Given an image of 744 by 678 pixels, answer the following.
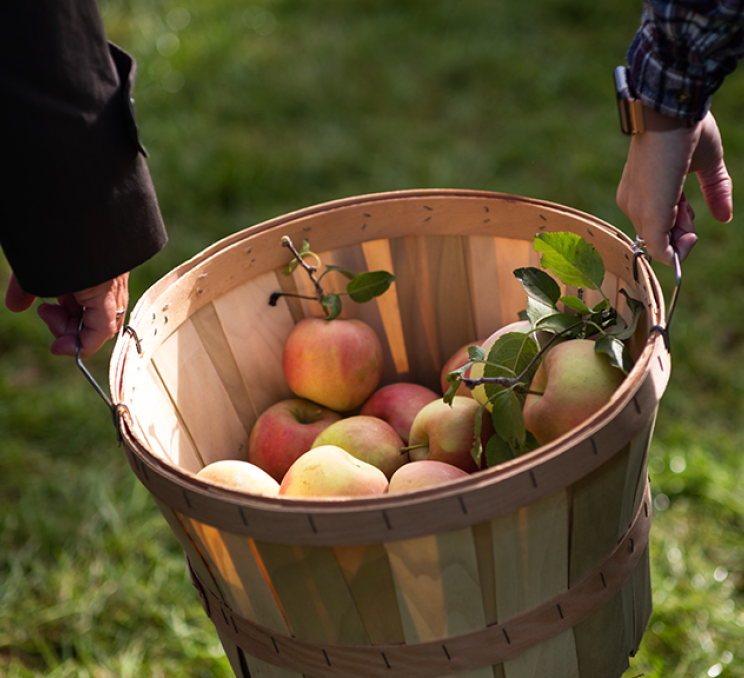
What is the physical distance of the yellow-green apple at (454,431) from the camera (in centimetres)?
99

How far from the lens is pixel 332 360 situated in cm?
117

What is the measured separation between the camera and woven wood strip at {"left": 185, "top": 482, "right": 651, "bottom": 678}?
30.6 inches

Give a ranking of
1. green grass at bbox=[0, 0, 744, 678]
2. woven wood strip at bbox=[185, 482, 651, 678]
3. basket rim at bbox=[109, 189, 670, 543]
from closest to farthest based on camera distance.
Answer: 1. basket rim at bbox=[109, 189, 670, 543]
2. woven wood strip at bbox=[185, 482, 651, 678]
3. green grass at bbox=[0, 0, 744, 678]

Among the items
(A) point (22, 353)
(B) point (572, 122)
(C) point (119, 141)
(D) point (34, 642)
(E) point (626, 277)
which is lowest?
(D) point (34, 642)

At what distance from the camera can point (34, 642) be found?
4.88ft

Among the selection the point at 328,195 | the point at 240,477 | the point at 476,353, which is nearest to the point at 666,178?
the point at 476,353

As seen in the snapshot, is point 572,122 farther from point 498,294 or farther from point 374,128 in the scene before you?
point 498,294

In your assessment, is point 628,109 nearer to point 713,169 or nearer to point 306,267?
point 713,169

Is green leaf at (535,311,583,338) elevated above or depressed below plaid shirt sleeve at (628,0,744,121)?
below

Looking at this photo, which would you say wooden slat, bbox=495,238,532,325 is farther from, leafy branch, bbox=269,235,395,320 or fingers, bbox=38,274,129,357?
fingers, bbox=38,274,129,357

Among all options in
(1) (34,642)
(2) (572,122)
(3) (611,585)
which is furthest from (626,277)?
(2) (572,122)

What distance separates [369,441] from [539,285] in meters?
0.33

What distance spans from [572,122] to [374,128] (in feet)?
2.51

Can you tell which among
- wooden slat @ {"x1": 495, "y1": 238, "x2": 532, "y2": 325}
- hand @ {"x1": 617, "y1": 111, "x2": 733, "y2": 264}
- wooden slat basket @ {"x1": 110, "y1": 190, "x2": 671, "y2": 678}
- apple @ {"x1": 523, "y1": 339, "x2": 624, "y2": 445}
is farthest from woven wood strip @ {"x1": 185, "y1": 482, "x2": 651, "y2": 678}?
wooden slat @ {"x1": 495, "y1": 238, "x2": 532, "y2": 325}
